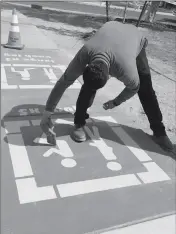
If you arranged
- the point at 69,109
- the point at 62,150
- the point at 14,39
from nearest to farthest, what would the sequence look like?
the point at 62,150 → the point at 69,109 → the point at 14,39

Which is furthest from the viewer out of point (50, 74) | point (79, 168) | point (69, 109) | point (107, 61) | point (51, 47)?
point (51, 47)

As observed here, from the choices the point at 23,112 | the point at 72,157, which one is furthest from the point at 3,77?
the point at 72,157

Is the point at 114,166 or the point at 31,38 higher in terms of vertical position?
the point at 31,38

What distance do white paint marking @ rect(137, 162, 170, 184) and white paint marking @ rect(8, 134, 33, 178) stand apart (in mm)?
1057

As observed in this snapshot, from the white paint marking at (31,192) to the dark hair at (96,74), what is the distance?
3.17 feet

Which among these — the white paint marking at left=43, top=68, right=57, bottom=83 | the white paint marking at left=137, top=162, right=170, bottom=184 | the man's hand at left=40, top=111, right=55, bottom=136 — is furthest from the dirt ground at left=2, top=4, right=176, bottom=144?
the man's hand at left=40, top=111, right=55, bottom=136

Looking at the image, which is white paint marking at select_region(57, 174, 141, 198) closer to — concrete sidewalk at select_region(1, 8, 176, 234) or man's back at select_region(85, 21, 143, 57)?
concrete sidewalk at select_region(1, 8, 176, 234)

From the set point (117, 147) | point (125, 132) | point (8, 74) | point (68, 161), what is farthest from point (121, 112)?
point (8, 74)

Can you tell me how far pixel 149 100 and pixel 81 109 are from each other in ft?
2.45

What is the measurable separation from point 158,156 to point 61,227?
1461 millimetres

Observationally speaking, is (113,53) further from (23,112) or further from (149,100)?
(23,112)

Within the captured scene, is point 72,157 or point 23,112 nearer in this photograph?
point 72,157

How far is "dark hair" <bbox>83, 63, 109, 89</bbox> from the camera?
2.24m

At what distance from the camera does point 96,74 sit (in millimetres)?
2246
